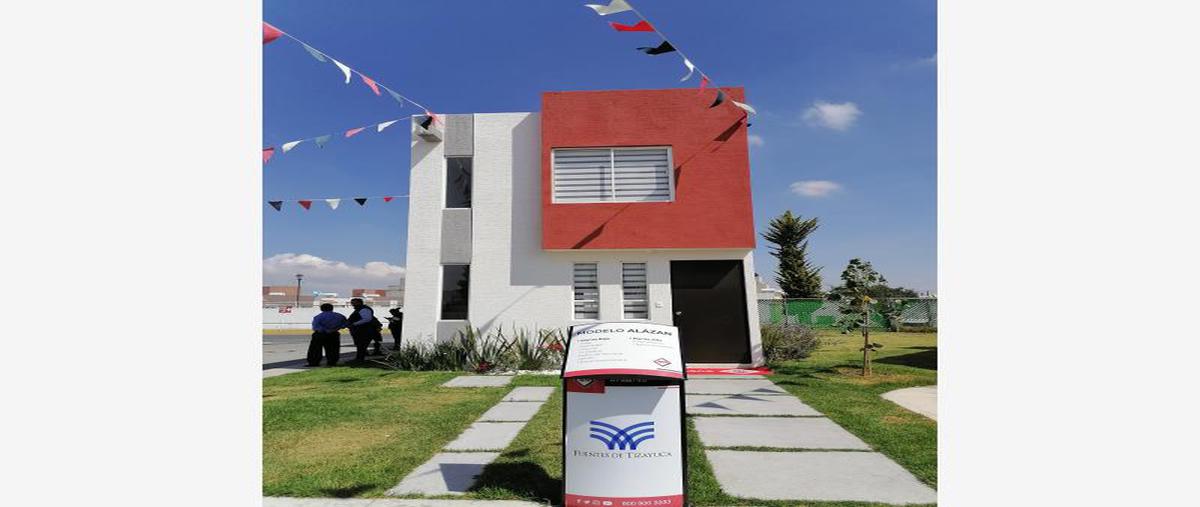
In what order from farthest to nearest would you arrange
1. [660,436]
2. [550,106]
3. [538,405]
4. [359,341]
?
1. [359,341]
2. [550,106]
3. [538,405]
4. [660,436]

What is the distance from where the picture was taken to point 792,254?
39.0m

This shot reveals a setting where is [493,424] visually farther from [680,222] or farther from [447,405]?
[680,222]

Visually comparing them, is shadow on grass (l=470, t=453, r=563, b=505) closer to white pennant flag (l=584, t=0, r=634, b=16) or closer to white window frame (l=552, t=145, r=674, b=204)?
white pennant flag (l=584, t=0, r=634, b=16)

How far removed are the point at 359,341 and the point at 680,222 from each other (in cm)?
745

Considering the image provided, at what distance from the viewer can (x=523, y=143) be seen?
11.0 m

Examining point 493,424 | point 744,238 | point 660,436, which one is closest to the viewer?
point 660,436

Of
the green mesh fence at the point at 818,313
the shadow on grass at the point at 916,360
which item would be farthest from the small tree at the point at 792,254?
the shadow on grass at the point at 916,360

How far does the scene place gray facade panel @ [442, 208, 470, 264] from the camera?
1074 centimetres

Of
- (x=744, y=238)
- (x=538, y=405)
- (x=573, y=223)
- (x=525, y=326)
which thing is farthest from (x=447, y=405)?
(x=744, y=238)

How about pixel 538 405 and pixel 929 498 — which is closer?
pixel 929 498

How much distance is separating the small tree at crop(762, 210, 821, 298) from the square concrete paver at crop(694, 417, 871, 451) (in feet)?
113

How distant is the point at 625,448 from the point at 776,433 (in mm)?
2482

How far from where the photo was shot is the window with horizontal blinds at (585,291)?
1052cm

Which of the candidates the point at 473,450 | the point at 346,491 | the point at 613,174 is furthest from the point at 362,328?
the point at 346,491
